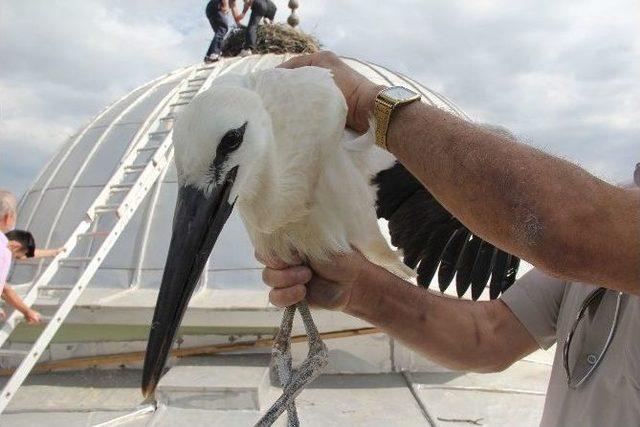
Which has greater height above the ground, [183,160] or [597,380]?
[183,160]

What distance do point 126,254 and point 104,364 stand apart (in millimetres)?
1166

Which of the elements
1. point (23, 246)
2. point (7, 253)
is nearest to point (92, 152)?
point (23, 246)

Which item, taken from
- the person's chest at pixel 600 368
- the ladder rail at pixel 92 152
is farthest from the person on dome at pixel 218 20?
the person's chest at pixel 600 368

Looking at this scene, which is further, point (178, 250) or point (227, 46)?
point (227, 46)

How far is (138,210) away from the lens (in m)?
6.59

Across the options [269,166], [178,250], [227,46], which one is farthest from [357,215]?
[227,46]

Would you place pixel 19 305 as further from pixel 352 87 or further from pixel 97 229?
pixel 352 87

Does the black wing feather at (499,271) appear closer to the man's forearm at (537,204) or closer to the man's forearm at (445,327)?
the man's forearm at (445,327)

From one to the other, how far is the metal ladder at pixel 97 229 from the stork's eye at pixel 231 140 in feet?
11.1

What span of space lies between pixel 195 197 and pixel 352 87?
2.08 ft

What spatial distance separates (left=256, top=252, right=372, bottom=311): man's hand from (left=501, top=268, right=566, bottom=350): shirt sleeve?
550mm

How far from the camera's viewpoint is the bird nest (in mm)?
9297

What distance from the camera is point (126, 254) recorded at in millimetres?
6438

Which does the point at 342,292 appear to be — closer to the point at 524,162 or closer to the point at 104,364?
the point at 524,162
